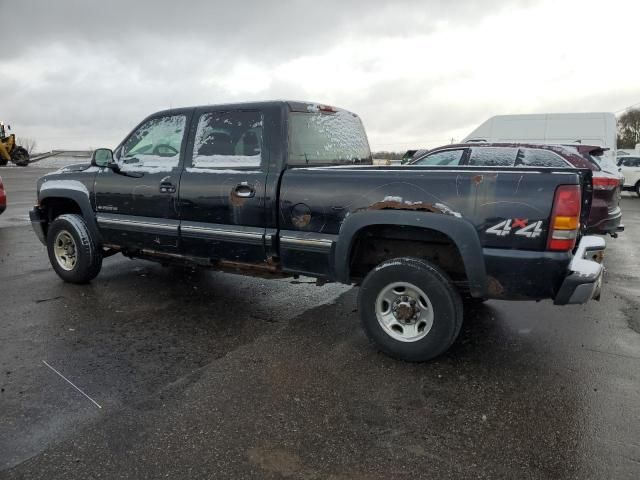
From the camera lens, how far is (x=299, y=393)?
10.2 ft

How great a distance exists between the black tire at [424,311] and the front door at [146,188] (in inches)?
82.8

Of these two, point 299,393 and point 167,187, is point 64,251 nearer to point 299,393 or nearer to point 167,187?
point 167,187

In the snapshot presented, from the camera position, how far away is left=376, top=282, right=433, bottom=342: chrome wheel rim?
353 centimetres

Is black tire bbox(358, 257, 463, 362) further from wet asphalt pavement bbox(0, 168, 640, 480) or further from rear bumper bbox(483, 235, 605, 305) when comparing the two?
rear bumper bbox(483, 235, 605, 305)

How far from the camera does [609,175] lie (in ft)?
23.1

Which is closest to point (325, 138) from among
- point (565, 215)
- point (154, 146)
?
point (154, 146)

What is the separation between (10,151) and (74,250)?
33416 mm

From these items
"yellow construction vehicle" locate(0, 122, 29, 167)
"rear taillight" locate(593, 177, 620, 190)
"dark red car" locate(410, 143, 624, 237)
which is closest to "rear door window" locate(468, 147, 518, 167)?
"dark red car" locate(410, 143, 624, 237)

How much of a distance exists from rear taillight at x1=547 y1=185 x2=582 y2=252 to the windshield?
6.87 ft

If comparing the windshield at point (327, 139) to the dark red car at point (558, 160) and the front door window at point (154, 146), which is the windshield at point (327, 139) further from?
the dark red car at point (558, 160)

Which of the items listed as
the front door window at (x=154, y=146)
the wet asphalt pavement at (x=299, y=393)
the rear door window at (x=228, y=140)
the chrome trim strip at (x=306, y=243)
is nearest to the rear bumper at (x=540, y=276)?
the wet asphalt pavement at (x=299, y=393)

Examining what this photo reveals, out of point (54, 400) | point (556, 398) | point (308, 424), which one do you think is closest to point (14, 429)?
point (54, 400)

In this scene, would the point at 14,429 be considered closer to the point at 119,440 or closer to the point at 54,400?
the point at 54,400

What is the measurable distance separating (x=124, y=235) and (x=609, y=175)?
659 cm
